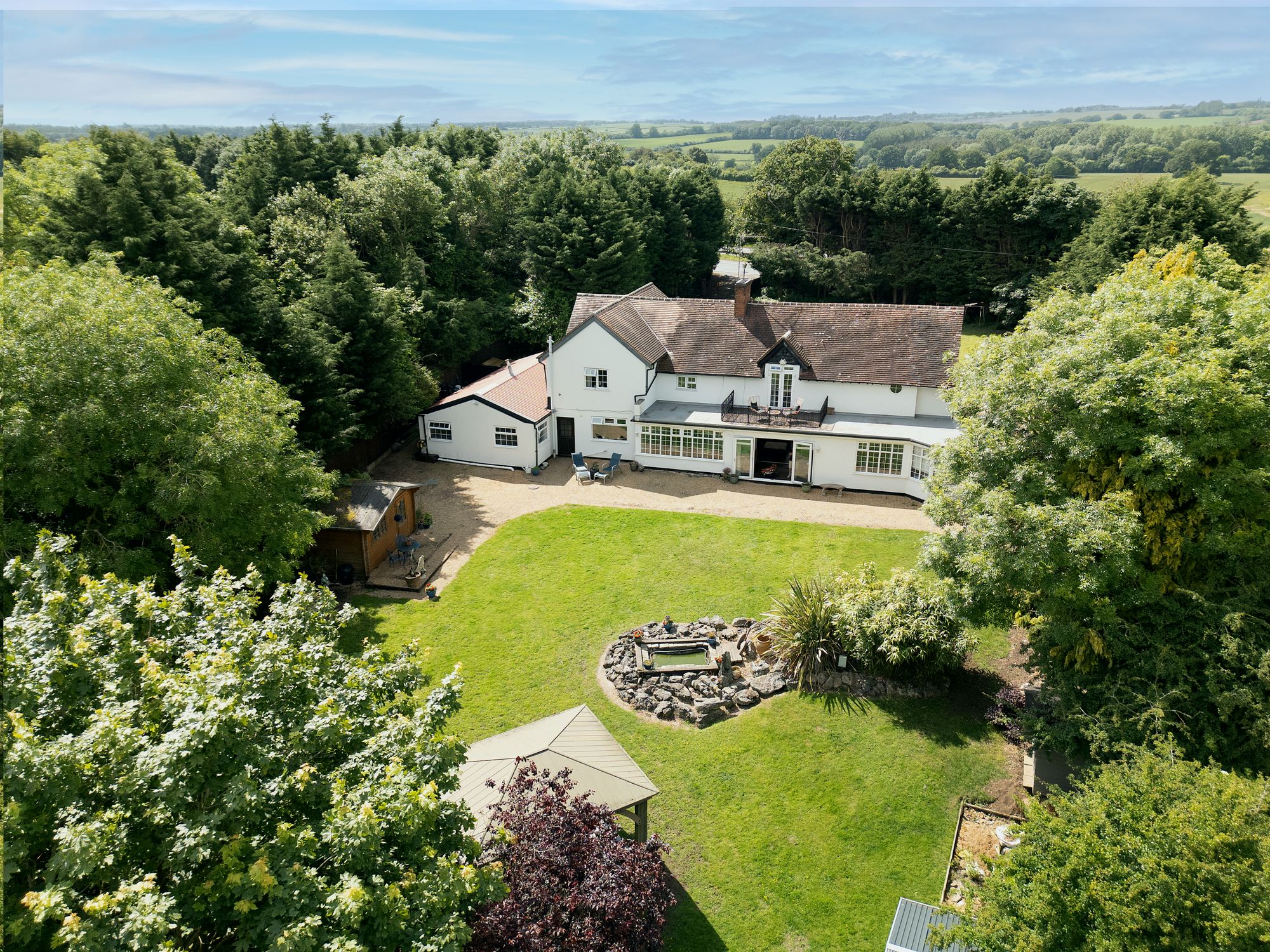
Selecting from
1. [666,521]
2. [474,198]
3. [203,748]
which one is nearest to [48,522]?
[203,748]

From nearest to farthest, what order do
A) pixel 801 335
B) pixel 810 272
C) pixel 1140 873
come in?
1. pixel 1140 873
2. pixel 801 335
3. pixel 810 272

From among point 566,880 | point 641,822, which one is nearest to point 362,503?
point 641,822

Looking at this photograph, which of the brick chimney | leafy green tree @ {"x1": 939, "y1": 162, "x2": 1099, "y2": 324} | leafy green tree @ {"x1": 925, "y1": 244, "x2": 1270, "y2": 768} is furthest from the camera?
leafy green tree @ {"x1": 939, "y1": 162, "x2": 1099, "y2": 324}

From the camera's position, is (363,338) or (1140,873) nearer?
(1140,873)

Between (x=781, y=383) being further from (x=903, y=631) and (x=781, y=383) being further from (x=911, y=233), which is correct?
(x=911, y=233)

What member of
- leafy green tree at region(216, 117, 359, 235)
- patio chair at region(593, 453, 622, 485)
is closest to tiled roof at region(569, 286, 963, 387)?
patio chair at region(593, 453, 622, 485)

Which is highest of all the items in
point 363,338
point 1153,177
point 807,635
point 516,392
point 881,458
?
point 1153,177

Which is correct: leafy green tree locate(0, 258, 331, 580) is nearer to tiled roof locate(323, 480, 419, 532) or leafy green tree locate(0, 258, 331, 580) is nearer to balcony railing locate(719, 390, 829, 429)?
tiled roof locate(323, 480, 419, 532)

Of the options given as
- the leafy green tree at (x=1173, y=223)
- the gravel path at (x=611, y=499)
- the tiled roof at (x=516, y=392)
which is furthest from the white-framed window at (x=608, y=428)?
the leafy green tree at (x=1173, y=223)
